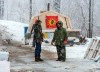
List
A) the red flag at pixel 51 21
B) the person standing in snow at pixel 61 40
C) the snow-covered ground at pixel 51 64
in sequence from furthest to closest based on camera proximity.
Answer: the red flag at pixel 51 21 → the person standing in snow at pixel 61 40 → the snow-covered ground at pixel 51 64

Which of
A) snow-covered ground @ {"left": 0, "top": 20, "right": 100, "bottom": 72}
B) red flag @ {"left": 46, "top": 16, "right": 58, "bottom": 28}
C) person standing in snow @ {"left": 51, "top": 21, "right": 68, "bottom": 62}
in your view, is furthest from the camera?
red flag @ {"left": 46, "top": 16, "right": 58, "bottom": 28}

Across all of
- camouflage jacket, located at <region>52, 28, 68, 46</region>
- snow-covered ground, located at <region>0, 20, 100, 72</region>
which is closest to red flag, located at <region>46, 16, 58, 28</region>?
snow-covered ground, located at <region>0, 20, 100, 72</region>

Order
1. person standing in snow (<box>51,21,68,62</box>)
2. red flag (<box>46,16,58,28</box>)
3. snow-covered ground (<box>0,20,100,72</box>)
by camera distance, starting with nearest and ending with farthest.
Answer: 1. snow-covered ground (<box>0,20,100,72</box>)
2. person standing in snow (<box>51,21,68,62</box>)
3. red flag (<box>46,16,58,28</box>)

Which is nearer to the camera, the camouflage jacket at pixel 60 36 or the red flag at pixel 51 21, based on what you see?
the camouflage jacket at pixel 60 36

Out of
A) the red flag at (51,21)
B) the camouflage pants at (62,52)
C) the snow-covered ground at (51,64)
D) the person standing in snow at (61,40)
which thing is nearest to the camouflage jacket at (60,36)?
the person standing in snow at (61,40)

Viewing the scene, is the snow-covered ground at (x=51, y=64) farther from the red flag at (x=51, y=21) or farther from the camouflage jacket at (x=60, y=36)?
the red flag at (x=51, y=21)

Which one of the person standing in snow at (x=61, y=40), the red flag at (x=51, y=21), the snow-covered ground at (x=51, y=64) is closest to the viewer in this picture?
the snow-covered ground at (x=51, y=64)

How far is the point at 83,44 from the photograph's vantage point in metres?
23.4

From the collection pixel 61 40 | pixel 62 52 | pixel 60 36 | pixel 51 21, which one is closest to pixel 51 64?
pixel 62 52

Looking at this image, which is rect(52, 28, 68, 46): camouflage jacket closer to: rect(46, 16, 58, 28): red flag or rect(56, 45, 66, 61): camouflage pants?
rect(56, 45, 66, 61): camouflage pants

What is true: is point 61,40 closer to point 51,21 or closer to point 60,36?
point 60,36

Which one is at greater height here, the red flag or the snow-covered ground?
the red flag

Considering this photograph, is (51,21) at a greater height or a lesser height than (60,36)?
greater

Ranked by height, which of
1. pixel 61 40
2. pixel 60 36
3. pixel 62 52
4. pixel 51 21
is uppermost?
pixel 51 21
